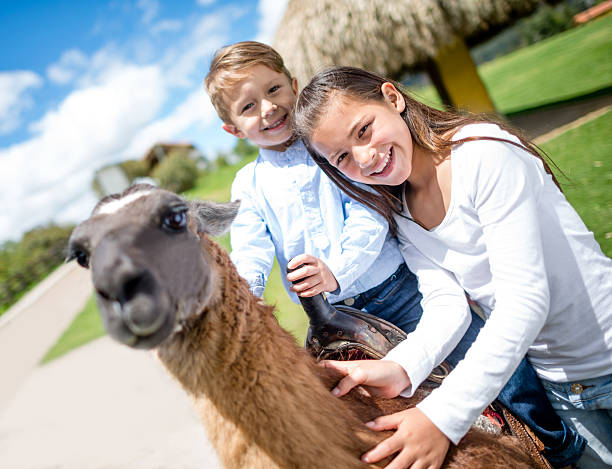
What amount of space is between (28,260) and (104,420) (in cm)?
3262

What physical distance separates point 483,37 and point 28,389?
610 inches

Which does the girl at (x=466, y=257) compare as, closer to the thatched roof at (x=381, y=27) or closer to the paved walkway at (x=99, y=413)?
the paved walkway at (x=99, y=413)

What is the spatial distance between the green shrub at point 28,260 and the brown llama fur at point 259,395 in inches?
987

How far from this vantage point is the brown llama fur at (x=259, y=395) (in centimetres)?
135

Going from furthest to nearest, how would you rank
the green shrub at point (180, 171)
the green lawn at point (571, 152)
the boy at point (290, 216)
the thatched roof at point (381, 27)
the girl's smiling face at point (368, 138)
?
the green shrub at point (180, 171) → the thatched roof at point (381, 27) → the green lawn at point (571, 152) → the boy at point (290, 216) → the girl's smiling face at point (368, 138)

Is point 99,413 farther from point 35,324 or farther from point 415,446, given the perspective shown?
point 35,324

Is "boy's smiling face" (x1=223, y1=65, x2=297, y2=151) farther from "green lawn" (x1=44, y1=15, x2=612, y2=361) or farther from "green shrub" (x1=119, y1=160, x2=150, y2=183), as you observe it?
"green shrub" (x1=119, y1=160, x2=150, y2=183)

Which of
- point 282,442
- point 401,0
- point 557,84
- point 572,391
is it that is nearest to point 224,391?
point 282,442

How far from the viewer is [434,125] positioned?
1918 millimetres

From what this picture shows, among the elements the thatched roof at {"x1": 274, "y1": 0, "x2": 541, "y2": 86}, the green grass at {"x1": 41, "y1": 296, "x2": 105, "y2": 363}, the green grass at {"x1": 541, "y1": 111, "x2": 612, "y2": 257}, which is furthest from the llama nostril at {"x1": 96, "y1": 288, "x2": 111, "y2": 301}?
the green grass at {"x1": 41, "y1": 296, "x2": 105, "y2": 363}

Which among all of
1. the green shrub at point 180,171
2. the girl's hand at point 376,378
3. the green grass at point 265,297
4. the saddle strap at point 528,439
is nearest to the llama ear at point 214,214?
the girl's hand at point 376,378

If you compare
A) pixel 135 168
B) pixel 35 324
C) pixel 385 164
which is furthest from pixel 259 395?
pixel 135 168

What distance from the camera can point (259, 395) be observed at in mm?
1380

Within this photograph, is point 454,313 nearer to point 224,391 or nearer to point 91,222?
point 224,391
